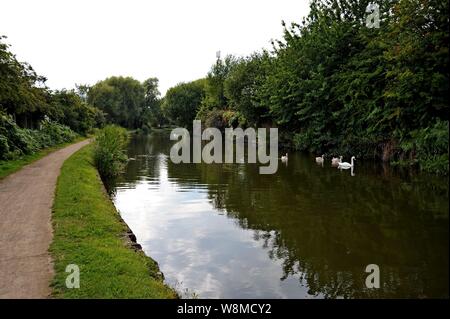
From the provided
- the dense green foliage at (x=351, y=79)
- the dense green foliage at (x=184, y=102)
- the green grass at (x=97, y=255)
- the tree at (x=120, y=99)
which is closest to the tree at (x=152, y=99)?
the tree at (x=120, y=99)

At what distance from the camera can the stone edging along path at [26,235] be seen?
7617 millimetres

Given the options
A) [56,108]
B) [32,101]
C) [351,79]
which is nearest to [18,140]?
[32,101]

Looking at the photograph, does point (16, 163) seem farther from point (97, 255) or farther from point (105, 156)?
point (97, 255)

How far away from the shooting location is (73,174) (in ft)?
66.2

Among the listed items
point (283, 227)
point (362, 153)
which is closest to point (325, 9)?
point (362, 153)

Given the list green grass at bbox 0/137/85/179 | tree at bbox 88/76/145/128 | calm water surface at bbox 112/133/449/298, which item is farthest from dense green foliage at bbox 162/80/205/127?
calm water surface at bbox 112/133/449/298

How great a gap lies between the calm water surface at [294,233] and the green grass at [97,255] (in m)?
0.89

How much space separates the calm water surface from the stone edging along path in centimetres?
256

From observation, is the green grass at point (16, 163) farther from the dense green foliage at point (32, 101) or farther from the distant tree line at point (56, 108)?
the dense green foliage at point (32, 101)

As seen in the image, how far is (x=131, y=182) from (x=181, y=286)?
1502 cm

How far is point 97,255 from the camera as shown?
9.02m

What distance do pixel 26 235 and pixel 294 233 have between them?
6.97m

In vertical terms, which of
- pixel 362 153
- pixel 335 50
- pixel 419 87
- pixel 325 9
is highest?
pixel 325 9
